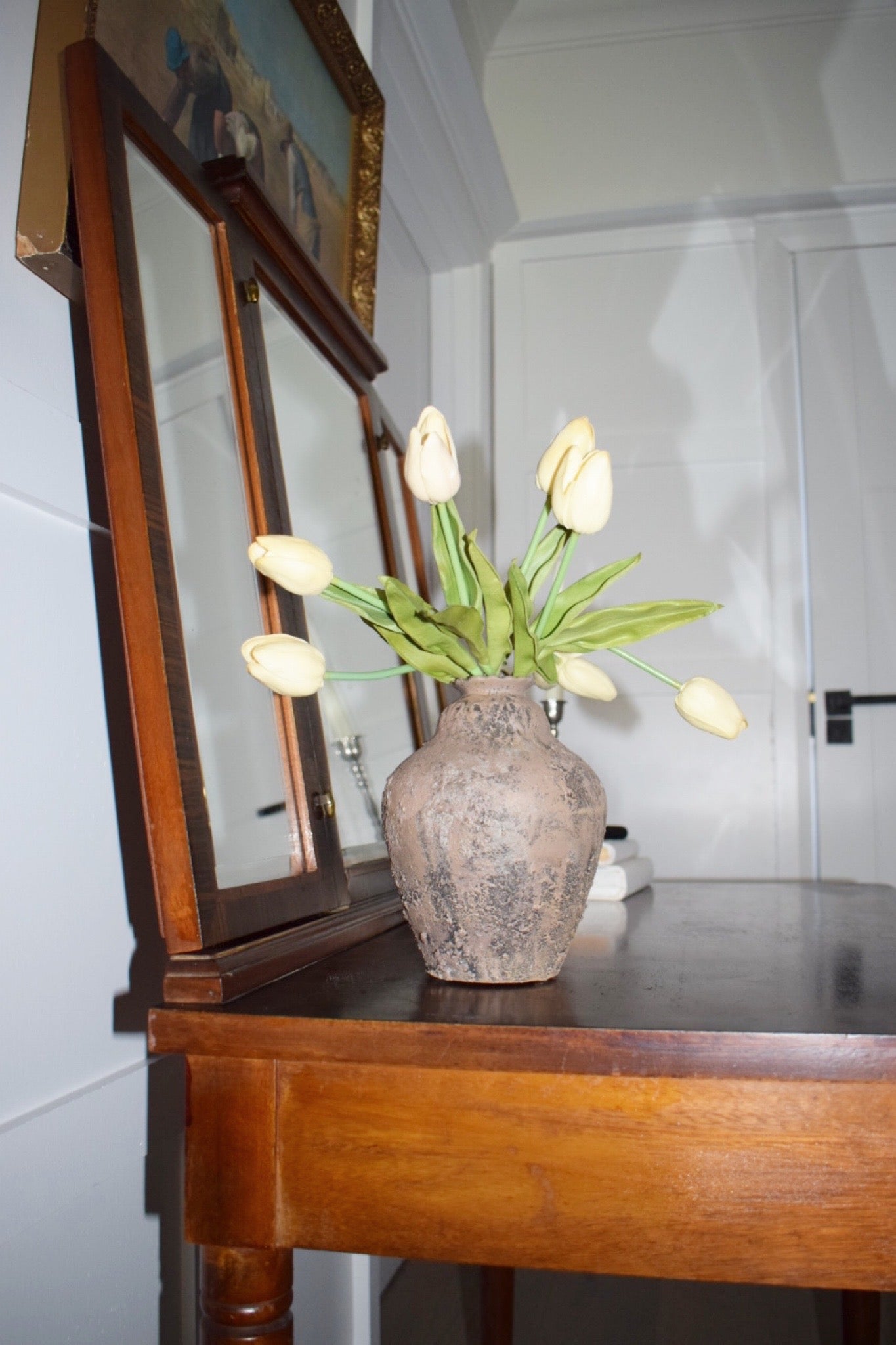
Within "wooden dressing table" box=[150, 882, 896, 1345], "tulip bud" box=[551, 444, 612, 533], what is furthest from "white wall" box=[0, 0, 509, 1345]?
"tulip bud" box=[551, 444, 612, 533]

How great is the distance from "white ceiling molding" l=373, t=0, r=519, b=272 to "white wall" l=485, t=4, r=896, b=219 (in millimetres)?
233

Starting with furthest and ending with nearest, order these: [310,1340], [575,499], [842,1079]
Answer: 1. [310,1340]
2. [575,499]
3. [842,1079]

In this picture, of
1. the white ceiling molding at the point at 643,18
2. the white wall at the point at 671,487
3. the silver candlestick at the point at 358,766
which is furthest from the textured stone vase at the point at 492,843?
the white ceiling molding at the point at 643,18

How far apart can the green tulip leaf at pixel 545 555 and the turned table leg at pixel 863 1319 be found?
1158 millimetres

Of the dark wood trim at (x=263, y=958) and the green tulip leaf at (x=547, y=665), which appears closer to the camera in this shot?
the dark wood trim at (x=263, y=958)

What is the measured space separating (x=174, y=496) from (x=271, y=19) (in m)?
0.90

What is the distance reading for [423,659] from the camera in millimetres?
836

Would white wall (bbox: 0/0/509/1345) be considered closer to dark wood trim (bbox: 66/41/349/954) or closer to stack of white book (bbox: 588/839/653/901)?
dark wood trim (bbox: 66/41/349/954)

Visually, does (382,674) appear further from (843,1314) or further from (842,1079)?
(843,1314)

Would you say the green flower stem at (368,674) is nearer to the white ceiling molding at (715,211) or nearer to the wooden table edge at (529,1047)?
the wooden table edge at (529,1047)

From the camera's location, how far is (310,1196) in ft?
2.12

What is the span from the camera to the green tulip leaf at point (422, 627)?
0.79 metres

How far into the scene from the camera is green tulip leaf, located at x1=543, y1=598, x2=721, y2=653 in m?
0.82

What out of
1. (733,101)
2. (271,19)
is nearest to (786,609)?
(733,101)
